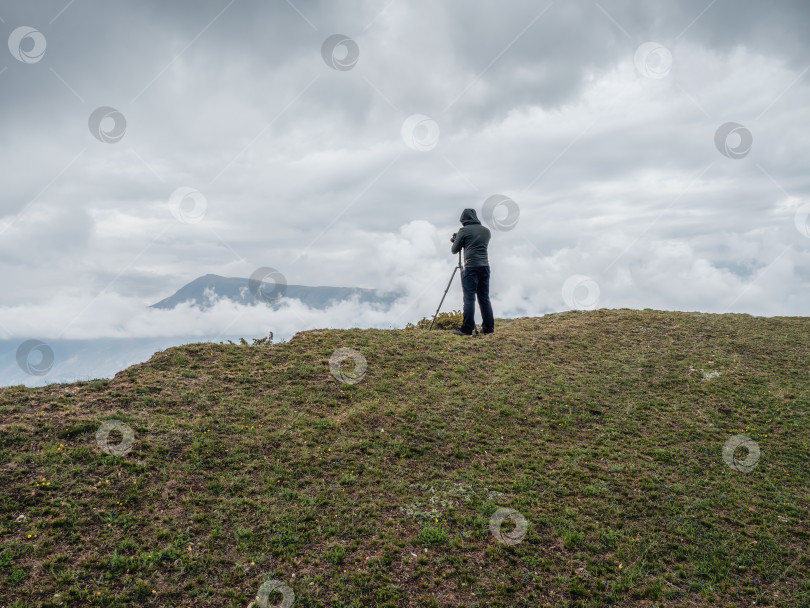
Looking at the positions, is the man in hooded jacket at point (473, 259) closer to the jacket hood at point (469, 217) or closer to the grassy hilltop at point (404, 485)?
the jacket hood at point (469, 217)

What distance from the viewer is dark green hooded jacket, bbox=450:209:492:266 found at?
58.3 feet

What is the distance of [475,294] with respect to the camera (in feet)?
60.6

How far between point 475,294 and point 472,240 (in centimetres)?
216

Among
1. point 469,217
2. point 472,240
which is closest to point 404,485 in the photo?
point 472,240

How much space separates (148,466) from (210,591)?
3.72 m

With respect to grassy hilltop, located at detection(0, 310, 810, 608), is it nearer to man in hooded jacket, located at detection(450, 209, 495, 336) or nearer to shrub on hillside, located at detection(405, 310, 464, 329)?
man in hooded jacket, located at detection(450, 209, 495, 336)

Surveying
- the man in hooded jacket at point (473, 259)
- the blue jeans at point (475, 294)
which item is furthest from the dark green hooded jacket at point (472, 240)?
the blue jeans at point (475, 294)

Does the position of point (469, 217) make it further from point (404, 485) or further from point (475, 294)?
point (404, 485)

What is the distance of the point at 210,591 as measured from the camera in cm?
687

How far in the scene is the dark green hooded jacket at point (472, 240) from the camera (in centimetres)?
1778

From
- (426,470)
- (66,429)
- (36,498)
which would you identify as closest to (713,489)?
(426,470)

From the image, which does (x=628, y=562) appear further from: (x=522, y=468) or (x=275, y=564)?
(x=275, y=564)

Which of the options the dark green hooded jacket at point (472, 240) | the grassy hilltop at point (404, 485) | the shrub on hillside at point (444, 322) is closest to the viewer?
the grassy hilltop at point (404, 485)

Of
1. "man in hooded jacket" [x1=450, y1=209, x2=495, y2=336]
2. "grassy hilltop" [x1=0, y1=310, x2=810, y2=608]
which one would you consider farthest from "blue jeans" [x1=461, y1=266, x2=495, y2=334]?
"grassy hilltop" [x1=0, y1=310, x2=810, y2=608]
